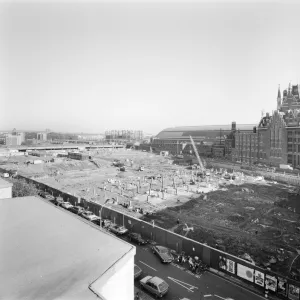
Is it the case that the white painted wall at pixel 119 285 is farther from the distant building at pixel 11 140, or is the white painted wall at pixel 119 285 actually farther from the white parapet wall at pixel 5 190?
the distant building at pixel 11 140

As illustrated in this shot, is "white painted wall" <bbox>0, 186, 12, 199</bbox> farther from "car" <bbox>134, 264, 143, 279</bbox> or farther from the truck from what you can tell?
the truck

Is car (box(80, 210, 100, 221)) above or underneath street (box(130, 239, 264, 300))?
above

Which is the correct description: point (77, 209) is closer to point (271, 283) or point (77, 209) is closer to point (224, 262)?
point (224, 262)

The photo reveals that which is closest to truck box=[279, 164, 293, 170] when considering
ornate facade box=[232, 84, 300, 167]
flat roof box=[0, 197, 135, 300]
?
ornate facade box=[232, 84, 300, 167]

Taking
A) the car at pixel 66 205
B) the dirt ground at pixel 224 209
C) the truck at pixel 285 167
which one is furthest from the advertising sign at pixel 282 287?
the truck at pixel 285 167

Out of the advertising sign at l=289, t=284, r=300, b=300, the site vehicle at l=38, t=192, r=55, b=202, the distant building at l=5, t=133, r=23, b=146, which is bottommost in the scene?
the advertising sign at l=289, t=284, r=300, b=300

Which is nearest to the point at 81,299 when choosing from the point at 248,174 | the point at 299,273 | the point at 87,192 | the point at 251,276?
the point at 251,276

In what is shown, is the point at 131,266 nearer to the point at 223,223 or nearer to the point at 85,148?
the point at 223,223

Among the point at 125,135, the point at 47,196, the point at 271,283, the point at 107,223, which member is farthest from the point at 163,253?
the point at 125,135
